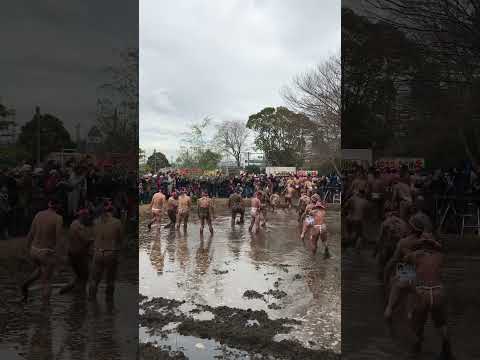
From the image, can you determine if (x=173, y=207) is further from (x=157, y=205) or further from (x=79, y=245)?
(x=79, y=245)

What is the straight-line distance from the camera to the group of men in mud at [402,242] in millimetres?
3713

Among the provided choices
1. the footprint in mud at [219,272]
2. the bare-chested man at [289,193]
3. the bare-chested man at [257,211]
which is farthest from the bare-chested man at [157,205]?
the bare-chested man at [289,193]

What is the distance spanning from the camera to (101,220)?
4312 mm

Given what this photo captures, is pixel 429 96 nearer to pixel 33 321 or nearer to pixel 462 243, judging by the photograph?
pixel 462 243

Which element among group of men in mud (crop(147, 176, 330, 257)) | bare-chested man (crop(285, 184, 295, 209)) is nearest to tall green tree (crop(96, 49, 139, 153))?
group of men in mud (crop(147, 176, 330, 257))

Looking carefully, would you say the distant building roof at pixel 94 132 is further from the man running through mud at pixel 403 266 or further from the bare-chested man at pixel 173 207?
the bare-chested man at pixel 173 207

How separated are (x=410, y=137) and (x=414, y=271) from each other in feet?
3.40

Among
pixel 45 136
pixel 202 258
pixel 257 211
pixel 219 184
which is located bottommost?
pixel 202 258

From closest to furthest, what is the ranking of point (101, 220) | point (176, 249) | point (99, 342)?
point (99, 342) → point (101, 220) → point (176, 249)

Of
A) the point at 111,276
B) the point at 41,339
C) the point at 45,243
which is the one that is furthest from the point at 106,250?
the point at 41,339

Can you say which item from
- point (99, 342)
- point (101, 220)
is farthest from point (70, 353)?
point (101, 220)

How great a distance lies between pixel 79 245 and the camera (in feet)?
14.4

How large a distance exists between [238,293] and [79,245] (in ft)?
46.6

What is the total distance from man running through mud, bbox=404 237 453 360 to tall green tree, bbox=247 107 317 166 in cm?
1787
